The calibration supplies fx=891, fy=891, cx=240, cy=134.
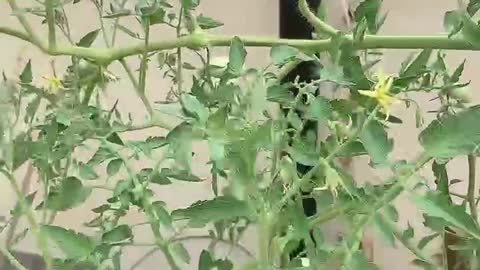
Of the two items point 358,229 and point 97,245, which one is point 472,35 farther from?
point 97,245

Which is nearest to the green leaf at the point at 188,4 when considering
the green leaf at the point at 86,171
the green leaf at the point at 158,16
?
the green leaf at the point at 158,16

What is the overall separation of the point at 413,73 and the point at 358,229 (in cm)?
12

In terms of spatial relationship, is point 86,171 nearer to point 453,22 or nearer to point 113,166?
point 113,166

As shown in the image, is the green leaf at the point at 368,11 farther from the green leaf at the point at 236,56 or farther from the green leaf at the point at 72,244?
the green leaf at the point at 72,244

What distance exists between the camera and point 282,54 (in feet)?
1.74

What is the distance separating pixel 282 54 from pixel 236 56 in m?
0.03

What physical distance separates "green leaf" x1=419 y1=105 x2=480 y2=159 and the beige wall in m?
0.54

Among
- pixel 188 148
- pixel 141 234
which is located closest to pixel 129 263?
pixel 141 234

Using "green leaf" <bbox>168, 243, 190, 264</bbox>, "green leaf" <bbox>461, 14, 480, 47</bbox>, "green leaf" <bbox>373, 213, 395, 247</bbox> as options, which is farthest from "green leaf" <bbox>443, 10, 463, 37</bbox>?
"green leaf" <bbox>168, 243, 190, 264</bbox>

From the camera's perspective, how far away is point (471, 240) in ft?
1.76

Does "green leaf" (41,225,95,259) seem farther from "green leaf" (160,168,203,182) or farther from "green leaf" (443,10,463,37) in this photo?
"green leaf" (443,10,463,37)

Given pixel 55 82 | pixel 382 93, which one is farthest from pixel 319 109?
pixel 55 82

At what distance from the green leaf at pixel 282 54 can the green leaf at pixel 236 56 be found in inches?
0.9

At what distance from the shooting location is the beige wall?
3.30 ft
